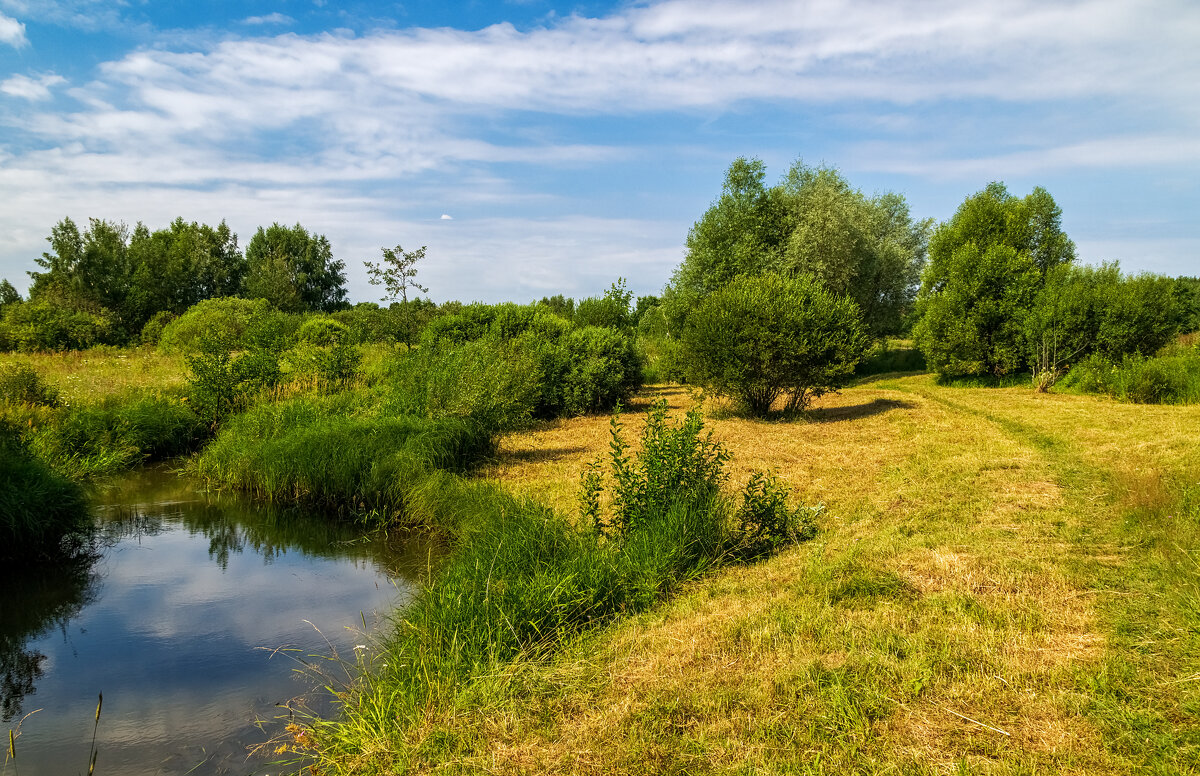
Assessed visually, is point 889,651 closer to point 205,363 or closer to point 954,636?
point 954,636

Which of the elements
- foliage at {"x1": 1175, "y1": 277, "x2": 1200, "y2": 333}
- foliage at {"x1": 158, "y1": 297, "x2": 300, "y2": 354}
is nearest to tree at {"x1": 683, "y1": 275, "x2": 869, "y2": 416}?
foliage at {"x1": 158, "y1": 297, "x2": 300, "y2": 354}

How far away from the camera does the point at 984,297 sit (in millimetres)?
Answer: 26250

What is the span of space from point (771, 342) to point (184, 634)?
40.5ft

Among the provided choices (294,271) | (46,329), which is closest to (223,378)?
(46,329)

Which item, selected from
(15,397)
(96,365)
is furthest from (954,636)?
(96,365)

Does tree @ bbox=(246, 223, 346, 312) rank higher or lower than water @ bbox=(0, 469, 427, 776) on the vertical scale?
higher

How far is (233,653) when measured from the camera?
5461 mm

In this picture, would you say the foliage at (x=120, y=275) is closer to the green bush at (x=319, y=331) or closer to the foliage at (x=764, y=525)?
the green bush at (x=319, y=331)

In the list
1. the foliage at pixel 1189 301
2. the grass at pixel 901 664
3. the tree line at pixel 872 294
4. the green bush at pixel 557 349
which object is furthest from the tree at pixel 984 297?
the grass at pixel 901 664

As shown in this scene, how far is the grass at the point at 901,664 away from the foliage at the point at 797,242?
23.3 m

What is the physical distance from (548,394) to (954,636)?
14.0 metres

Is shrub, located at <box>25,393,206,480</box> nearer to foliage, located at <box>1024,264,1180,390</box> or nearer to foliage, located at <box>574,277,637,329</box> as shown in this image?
foliage, located at <box>574,277,637,329</box>

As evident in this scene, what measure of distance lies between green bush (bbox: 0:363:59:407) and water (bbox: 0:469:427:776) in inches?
196

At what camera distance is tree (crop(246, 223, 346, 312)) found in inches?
1924
